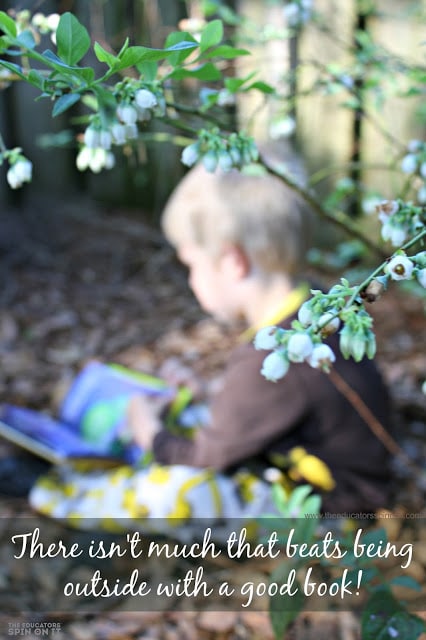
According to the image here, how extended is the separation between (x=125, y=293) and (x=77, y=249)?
0.51 m

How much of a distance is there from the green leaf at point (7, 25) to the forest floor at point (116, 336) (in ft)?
3.54

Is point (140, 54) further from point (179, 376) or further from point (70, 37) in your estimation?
point (179, 376)

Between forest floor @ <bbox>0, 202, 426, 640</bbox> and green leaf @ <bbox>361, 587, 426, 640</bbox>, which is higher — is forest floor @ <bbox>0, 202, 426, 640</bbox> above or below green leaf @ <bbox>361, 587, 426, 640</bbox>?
below

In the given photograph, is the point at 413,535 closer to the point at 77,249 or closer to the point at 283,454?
the point at 283,454

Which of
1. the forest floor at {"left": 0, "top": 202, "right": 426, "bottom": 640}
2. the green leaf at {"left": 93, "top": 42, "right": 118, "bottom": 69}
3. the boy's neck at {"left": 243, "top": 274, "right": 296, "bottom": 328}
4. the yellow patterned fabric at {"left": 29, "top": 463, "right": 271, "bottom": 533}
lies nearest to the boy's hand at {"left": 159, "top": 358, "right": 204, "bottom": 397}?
the forest floor at {"left": 0, "top": 202, "right": 426, "bottom": 640}

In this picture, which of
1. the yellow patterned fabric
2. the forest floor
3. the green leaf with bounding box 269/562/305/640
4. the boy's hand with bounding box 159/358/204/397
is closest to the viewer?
the green leaf with bounding box 269/562/305/640

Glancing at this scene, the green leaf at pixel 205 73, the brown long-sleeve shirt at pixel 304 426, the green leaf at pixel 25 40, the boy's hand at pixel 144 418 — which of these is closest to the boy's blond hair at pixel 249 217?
the brown long-sleeve shirt at pixel 304 426

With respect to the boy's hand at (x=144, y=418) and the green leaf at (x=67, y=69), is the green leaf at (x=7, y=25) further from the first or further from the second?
the boy's hand at (x=144, y=418)

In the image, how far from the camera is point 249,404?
58.5 inches

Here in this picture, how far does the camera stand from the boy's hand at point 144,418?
1762 mm

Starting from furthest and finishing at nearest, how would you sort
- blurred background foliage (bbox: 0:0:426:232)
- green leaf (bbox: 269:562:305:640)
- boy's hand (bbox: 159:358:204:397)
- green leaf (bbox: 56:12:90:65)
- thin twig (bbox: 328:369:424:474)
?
1. blurred background foliage (bbox: 0:0:426:232)
2. boy's hand (bbox: 159:358:204:397)
3. thin twig (bbox: 328:369:424:474)
4. green leaf (bbox: 269:562:305:640)
5. green leaf (bbox: 56:12:90:65)

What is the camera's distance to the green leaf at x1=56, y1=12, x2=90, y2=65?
659mm

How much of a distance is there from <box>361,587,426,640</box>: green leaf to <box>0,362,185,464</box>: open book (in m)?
1.00

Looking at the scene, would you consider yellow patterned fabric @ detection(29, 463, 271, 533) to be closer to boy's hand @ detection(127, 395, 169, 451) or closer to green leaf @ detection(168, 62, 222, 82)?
boy's hand @ detection(127, 395, 169, 451)
